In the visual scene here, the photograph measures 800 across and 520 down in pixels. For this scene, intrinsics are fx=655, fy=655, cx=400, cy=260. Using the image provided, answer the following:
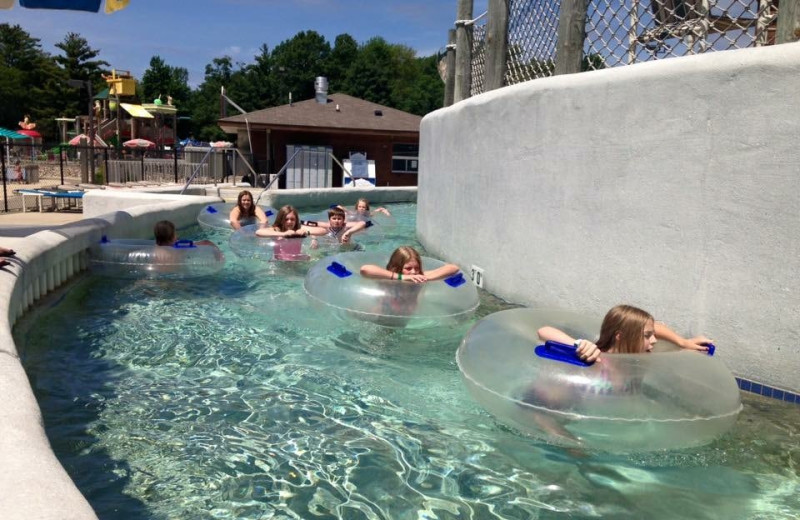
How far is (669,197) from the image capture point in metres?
3.97

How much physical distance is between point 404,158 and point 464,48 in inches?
604

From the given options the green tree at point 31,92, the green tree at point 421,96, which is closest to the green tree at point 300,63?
the green tree at point 421,96

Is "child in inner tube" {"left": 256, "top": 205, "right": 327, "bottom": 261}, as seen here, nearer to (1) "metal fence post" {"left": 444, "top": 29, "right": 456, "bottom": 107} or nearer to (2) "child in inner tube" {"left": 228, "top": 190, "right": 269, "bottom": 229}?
(2) "child in inner tube" {"left": 228, "top": 190, "right": 269, "bottom": 229}

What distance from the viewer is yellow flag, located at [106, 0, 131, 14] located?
229 inches

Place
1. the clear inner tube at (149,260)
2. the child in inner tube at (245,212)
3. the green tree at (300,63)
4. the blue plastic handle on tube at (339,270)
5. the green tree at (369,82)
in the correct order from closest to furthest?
the blue plastic handle on tube at (339,270) < the clear inner tube at (149,260) < the child in inner tube at (245,212) < the green tree at (369,82) < the green tree at (300,63)

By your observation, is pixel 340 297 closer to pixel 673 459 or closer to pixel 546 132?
pixel 546 132

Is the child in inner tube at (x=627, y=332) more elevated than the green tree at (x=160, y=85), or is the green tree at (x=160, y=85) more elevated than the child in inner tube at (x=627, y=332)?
the green tree at (x=160, y=85)

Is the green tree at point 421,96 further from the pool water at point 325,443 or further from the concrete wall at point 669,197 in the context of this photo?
the pool water at point 325,443

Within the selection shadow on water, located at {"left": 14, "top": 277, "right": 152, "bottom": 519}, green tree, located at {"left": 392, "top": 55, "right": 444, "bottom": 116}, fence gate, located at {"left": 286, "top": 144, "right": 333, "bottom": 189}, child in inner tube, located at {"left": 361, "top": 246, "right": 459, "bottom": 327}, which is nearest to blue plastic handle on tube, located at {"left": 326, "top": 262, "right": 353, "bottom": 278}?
child in inner tube, located at {"left": 361, "top": 246, "right": 459, "bottom": 327}

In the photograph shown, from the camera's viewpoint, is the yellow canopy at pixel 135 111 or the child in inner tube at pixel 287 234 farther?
the yellow canopy at pixel 135 111

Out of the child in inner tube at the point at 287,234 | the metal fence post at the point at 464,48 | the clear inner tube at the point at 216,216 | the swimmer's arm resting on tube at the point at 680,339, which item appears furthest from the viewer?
the clear inner tube at the point at 216,216

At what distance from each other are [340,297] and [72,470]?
2638 mm

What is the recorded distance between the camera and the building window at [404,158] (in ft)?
74.3

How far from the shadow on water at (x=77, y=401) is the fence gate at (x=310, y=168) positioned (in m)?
14.5
